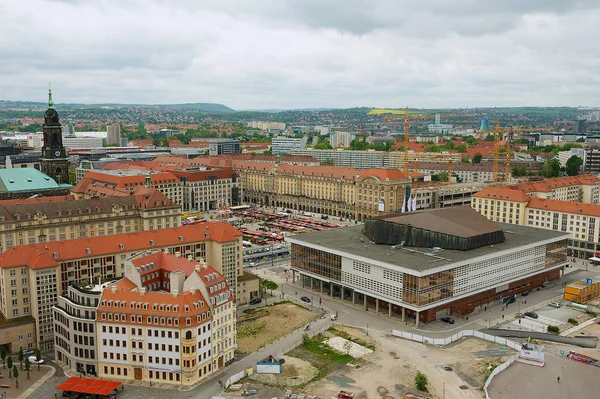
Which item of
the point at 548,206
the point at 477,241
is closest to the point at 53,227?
the point at 477,241

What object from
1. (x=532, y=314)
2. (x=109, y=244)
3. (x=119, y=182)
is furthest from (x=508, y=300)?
(x=119, y=182)

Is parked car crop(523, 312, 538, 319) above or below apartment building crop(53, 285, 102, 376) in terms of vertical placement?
below

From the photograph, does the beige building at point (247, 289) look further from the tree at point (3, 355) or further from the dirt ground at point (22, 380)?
the tree at point (3, 355)

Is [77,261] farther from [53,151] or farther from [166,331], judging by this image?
[53,151]

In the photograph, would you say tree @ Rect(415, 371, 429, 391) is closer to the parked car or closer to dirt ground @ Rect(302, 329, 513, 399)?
dirt ground @ Rect(302, 329, 513, 399)

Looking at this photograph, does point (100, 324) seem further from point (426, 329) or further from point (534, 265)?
point (534, 265)

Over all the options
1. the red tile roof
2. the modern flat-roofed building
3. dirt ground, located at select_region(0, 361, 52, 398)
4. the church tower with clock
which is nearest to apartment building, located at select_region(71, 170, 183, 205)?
the church tower with clock

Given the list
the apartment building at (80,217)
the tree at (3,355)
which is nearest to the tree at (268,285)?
the apartment building at (80,217)
